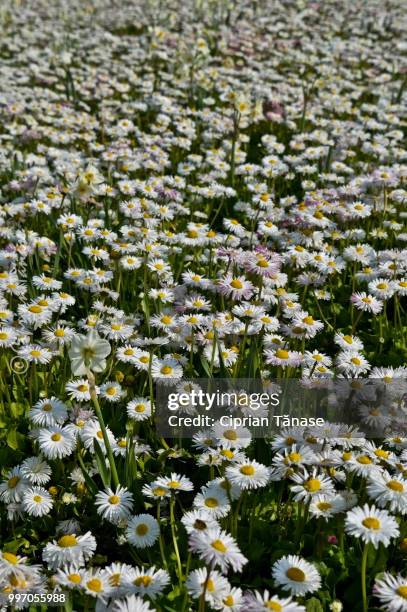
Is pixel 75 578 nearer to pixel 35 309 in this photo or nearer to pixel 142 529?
pixel 142 529

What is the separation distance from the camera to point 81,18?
12.6 meters

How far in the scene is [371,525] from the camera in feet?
6.98

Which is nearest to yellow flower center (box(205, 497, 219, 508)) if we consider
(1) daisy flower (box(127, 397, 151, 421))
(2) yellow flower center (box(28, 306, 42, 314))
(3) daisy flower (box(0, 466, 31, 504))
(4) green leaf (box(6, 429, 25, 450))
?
(1) daisy flower (box(127, 397, 151, 421))

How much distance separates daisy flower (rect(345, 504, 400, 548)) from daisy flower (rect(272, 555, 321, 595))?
0.20 metres

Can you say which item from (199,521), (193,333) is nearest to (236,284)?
(193,333)

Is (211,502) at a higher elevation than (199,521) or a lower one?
lower

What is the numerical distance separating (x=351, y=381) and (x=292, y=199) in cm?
244

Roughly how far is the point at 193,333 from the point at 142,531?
130 centimetres

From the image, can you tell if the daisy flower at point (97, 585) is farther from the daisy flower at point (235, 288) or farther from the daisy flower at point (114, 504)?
the daisy flower at point (235, 288)

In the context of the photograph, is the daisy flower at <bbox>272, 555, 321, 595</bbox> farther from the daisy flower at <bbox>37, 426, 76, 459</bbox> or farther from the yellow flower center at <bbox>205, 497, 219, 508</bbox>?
the daisy flower at <bbox>37, 426, 76, 459</bbox>

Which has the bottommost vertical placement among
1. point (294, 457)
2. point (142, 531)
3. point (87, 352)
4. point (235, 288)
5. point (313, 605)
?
point (313, 605)

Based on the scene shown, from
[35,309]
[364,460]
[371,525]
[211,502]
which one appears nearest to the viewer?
[371,525]

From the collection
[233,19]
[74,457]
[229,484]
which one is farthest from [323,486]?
[233,19]

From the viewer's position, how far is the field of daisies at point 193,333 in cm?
226
